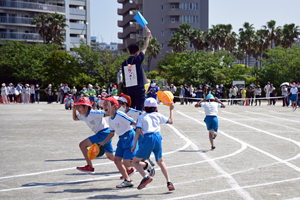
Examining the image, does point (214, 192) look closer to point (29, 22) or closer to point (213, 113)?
point (213, 113)

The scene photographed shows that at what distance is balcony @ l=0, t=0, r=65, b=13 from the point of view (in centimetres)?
6862

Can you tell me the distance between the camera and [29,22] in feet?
234

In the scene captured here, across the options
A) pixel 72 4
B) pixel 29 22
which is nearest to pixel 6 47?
pixel 29 22

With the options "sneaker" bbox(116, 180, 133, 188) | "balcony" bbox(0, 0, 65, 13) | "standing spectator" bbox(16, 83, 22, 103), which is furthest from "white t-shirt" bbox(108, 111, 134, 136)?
"balcony" bbox(0, 0, 65, 13)

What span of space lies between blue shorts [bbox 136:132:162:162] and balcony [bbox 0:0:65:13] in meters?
69.3

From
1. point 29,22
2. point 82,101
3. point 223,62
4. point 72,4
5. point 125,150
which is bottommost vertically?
point 125,150

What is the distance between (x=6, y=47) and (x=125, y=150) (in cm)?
5185

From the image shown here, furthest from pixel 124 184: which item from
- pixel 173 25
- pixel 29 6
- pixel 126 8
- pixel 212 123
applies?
pixel 126 8

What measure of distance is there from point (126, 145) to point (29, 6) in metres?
70.0

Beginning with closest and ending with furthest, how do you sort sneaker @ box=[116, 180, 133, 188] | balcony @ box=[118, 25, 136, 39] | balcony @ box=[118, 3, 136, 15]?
sneaker @ box=[116, 180, 133, 188], balcony @ box=[118, 25, 136, 39], balcony @ box=[118, 3, 136, 15]

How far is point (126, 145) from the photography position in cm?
634

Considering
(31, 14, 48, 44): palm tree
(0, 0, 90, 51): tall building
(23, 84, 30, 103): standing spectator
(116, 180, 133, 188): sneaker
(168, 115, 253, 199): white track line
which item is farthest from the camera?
(31, 14, 48, 44): palm tree

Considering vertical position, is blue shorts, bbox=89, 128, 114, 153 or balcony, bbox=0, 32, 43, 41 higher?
balcony, bbox=0, 32, 43, 41

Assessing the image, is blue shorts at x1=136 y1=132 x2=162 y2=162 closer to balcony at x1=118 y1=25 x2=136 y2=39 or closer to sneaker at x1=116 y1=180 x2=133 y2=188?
sneaker at x1=116 y1=180 x2=133 y2=188
